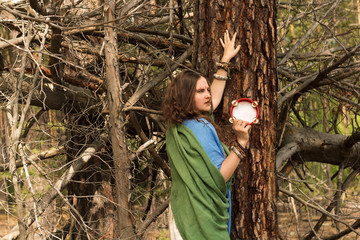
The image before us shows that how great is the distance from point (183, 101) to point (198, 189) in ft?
1.71

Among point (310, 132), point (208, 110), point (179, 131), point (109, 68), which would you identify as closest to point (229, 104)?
point (208, 110)

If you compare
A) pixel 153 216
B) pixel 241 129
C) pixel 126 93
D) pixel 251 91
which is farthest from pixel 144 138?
pixel 241 129

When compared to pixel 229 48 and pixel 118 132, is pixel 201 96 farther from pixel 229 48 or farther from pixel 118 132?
pixel 118 132

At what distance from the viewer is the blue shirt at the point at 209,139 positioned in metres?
2.70

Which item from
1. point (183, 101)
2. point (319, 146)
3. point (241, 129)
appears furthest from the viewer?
point (319, 146)

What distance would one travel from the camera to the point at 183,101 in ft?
9.09

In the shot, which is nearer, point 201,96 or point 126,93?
A: point 201,96

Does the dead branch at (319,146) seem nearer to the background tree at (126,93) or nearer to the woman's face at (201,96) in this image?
the background tree at (126,93)

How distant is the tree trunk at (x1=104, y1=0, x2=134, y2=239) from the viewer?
4.32 metres

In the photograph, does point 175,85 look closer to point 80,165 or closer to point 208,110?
point 208,110

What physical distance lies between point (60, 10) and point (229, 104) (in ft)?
6.57

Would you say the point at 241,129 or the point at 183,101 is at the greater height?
the point at 183,101

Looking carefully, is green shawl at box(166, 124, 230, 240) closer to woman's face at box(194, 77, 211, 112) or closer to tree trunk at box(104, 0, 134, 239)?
woman's face at box(194, 77, 211, 112)

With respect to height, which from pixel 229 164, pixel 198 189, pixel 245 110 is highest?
pixel 245 110
